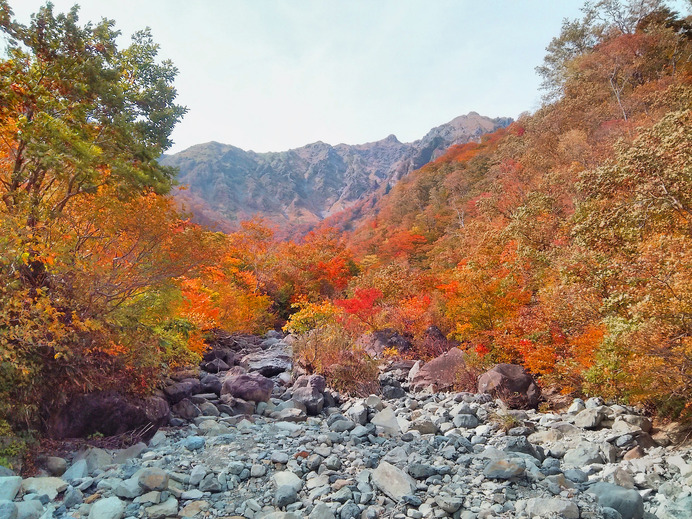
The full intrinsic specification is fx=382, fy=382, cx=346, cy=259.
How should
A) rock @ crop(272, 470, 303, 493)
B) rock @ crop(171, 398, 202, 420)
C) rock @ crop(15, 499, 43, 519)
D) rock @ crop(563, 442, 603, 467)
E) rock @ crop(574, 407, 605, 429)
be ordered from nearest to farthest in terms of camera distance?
rock @ crop(15, 499, 43, 519)
rock @ crop(272, 470, 303, 493)
rock @ crop(563, 442, 603, 467)
rock @ crop(574, 407, 605, 429)
rock @ crop(171, 398, 202, 420)

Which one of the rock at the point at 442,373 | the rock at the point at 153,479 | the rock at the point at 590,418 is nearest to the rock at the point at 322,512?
the rock at the point at 153,479

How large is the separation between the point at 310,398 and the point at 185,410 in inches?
128

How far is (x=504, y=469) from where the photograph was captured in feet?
19.0

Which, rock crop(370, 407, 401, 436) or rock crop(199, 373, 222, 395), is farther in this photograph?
rock crop(199, 373, 222, 395)

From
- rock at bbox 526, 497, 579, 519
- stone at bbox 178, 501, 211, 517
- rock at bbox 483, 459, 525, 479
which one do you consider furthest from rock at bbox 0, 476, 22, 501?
rock at bbox 526, 497, 579, 519

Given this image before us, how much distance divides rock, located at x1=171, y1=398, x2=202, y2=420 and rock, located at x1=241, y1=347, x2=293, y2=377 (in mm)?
5167

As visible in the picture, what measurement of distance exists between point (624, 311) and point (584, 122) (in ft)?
70.1

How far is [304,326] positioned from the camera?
17.2m

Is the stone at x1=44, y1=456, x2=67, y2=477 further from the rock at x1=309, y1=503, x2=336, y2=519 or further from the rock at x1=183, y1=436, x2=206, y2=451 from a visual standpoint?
the rock at x1=309, y1=503, x2=336, y2=519

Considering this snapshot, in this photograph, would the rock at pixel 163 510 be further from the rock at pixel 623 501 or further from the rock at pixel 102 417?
the rock at pixel 623 501

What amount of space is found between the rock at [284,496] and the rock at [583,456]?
499 cm

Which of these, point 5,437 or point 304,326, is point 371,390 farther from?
point 5,437

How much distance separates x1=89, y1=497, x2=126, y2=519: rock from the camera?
4820 mm

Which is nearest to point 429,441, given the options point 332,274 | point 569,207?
point 569,207
